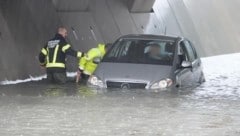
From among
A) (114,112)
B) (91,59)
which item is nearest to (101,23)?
(91,59)

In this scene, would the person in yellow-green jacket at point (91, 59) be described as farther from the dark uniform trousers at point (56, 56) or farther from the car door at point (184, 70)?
the car door at point (184, 70)

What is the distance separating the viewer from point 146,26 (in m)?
29.1

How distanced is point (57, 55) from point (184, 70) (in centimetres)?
337

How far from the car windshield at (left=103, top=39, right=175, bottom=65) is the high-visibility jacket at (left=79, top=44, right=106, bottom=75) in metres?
0.55

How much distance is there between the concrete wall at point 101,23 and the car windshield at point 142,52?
3.45m

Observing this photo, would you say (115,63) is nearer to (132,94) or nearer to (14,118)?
(132,94)

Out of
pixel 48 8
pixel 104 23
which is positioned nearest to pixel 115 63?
pixel 48 8

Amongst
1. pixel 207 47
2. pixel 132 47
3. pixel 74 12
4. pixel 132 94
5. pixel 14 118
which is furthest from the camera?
pixel 207 47

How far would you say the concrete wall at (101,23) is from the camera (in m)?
17.6

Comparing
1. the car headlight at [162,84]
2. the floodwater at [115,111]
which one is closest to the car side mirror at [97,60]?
the floodwater at [115,111]

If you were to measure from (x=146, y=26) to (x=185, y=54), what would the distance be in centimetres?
1442

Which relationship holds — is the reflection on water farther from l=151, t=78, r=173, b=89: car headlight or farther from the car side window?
the car side window

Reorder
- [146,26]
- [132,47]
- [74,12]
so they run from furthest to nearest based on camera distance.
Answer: [146,26], [74,12], [132,47]

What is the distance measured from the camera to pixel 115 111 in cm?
1097
